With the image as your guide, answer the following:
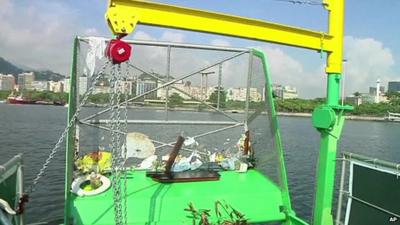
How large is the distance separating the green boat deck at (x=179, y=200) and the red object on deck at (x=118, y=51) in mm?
2741

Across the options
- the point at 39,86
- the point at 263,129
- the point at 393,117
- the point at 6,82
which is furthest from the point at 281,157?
the point at 6,82

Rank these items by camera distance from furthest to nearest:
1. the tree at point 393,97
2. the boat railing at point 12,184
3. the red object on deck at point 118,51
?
the tree at point 393,97 → the red object on deck at point 118,51 → the boat railing at point 12,184

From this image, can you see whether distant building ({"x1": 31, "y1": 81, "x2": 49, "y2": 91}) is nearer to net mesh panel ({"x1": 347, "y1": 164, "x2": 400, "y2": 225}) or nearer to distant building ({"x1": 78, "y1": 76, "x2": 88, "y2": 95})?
distant building ({"x1": 78, "y1": 76, "x2": 88, "y2": 95})

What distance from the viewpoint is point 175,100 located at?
9547mm

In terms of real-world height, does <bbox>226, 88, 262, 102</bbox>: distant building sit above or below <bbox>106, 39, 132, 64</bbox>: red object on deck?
below

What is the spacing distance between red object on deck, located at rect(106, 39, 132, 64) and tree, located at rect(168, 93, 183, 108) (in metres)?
4.68

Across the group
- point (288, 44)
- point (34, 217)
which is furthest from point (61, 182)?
point (288, 44)

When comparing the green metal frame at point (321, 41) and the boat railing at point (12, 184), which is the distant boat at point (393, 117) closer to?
the green metal frame at point (321, 41)

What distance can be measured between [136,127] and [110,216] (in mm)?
3213

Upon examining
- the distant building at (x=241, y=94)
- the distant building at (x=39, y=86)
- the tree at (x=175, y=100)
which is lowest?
the tree at (x=175, y=100)

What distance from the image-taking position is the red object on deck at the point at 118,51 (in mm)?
4562

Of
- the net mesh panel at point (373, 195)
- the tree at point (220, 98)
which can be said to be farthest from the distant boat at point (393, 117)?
the net mesh panel at point (373, 195)

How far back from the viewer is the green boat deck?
6.38 metres

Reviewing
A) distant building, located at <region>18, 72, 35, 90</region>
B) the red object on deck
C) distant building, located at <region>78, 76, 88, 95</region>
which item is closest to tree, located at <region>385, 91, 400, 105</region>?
distant building, located at <region>18, 72, 35, 90</region>
